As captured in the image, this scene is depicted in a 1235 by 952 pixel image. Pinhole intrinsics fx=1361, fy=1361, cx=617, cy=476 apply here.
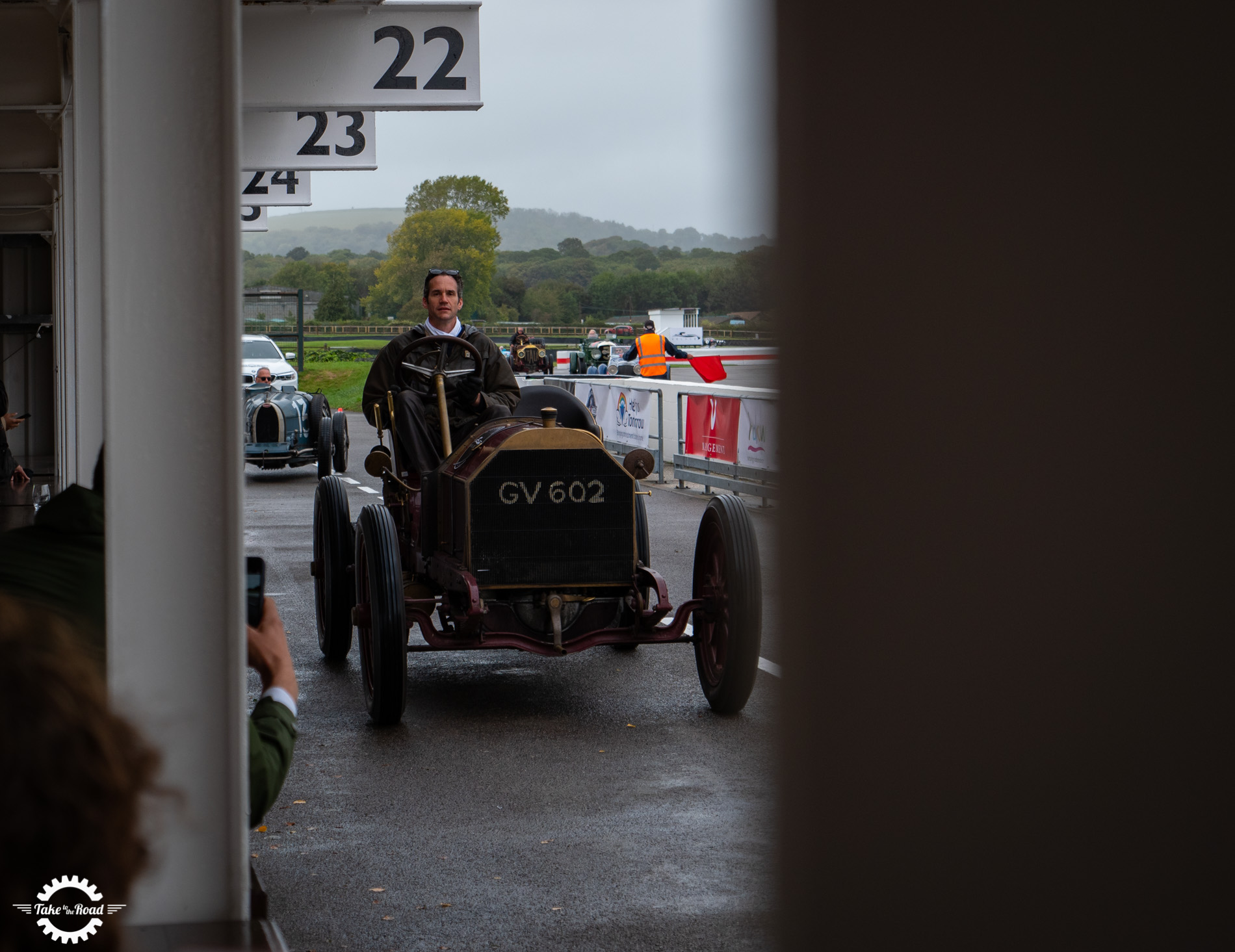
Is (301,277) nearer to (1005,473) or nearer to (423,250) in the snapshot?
(423,250)

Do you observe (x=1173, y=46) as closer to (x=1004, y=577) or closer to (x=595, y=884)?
(x=1004, y=577)

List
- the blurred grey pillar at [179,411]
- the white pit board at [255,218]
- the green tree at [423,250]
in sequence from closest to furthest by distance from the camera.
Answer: the blurred grey pillar at [179,411] → the white pit board at [255,218] → the green tree at [423,250]

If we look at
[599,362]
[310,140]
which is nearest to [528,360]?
[599,362]

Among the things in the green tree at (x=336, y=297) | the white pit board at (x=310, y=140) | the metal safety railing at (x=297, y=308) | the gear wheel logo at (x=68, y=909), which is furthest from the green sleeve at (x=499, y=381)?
the green tree at (x=336, y=297)

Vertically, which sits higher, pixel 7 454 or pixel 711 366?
pixel 711 366

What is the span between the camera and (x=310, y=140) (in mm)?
11547

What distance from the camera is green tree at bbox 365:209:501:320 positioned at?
11725 centimetres

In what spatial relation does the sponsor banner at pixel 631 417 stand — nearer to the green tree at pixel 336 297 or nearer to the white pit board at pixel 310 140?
the white pit board at pixel 310 140

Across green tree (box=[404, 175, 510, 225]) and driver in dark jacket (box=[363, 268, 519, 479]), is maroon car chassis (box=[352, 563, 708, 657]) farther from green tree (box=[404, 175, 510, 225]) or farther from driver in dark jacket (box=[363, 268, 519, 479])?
green tree (box=[404, 175, 510, 225])

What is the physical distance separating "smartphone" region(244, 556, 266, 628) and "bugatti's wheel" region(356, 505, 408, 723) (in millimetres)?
2907

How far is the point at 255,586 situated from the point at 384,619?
3.04 metres

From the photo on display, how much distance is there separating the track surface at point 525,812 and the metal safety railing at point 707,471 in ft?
23.0

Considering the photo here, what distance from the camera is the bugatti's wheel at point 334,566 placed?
732 cm

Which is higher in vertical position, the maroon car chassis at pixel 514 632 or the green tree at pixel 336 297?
the green tree at pixel 336 297
